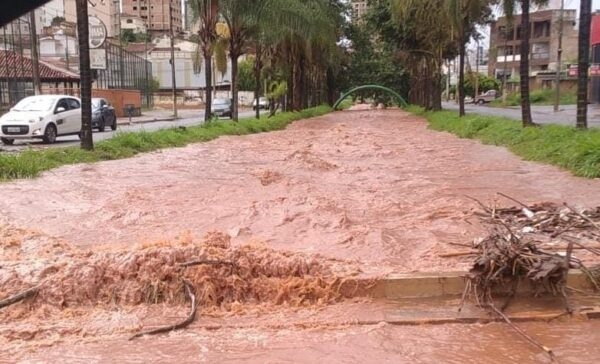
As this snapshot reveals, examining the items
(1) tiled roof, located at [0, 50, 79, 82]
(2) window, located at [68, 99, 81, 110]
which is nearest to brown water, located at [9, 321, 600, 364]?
(2) window, located at [68, 99, 81, 110]

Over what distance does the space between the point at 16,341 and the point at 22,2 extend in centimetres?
359

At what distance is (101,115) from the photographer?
2756 centimetres

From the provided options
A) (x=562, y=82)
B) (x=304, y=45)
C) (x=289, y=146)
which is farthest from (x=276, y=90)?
(x=562, y=82)

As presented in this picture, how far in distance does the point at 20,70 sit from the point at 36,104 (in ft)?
53.4

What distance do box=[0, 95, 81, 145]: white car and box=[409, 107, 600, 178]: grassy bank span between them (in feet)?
46.3

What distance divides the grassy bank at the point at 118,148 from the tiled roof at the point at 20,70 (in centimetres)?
1284

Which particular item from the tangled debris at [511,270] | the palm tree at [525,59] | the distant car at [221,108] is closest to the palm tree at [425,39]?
the palm tree at [525,59]

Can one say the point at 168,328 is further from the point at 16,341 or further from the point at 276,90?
the point at 276,90

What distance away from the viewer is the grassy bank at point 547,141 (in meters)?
12.5

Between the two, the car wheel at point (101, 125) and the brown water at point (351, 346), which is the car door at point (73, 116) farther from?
the brown water at point (351, 346)

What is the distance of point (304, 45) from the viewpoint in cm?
4000

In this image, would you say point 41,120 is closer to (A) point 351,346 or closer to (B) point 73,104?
(B) point 73,104

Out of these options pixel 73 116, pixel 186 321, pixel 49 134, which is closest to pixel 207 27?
pixel 73 116

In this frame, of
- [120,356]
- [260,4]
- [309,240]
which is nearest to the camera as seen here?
[120,356]
